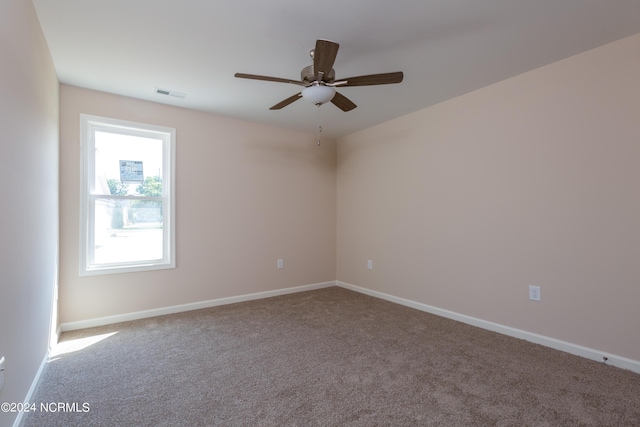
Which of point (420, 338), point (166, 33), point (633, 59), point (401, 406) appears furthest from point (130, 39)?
point (633, 59)

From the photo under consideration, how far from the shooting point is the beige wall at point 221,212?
2.97 m

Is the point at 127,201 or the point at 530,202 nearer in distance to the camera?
the point at 530,202

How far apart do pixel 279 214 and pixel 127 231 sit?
5.99ft

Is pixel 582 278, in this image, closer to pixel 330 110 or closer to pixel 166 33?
pixel 330 110

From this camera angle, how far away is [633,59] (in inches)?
84.7

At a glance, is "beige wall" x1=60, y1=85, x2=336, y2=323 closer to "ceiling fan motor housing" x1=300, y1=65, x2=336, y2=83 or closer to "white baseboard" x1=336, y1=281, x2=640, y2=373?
"white baseboard" x1=336, y1=281, x2=640, y2=373

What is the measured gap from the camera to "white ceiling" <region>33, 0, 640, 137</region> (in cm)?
187

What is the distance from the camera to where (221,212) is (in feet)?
12.5

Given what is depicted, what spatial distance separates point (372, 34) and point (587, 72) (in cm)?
173

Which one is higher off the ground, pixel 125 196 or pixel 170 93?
pixel 170 93

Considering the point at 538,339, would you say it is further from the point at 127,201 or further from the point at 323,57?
the point at 127,201

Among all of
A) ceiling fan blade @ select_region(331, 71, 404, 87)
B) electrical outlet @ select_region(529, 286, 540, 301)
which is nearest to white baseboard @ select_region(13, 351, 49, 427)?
ceiling fan blade @ select_region(331, 71, 404, 87)

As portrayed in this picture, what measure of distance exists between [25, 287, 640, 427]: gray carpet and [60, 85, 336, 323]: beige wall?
1.53 ft

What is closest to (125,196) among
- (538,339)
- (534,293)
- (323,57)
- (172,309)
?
(172,309)
